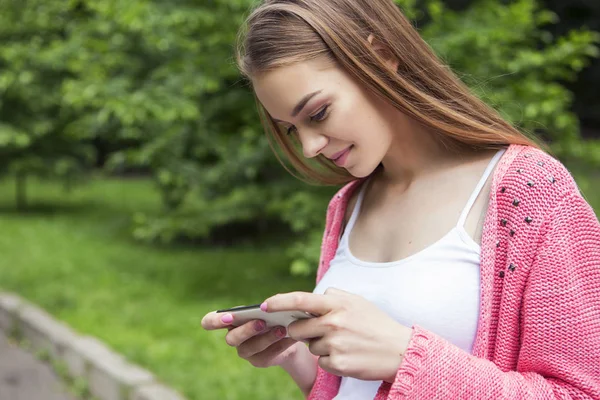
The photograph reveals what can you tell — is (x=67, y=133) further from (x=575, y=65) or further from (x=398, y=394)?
(x=398, y=394)

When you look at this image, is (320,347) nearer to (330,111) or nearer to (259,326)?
(259,326)

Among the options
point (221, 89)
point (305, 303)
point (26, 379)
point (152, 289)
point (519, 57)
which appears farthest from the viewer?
point (152, 289)

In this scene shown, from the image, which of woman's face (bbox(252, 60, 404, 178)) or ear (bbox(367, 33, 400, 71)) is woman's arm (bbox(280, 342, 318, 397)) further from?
ear (bbox(367, 33, 400, 71))

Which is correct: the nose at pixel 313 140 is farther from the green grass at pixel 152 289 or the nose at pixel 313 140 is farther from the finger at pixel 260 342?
the green grass at pixel 152 289

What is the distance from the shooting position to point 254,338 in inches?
58.1

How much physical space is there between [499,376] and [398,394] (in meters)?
0.18

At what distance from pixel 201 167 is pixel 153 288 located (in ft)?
3.86

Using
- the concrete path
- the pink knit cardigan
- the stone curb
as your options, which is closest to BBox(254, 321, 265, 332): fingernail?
the pink knit cardigan

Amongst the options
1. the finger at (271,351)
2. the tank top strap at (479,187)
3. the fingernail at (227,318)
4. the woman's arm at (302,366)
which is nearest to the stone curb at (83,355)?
the woman's arm at (302,366)

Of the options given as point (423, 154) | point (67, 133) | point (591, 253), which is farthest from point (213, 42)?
point (67, 133)

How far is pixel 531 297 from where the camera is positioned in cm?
128

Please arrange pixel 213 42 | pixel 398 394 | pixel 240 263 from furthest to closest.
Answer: pixel 240 263, pixel 213 42, pixel 398 394

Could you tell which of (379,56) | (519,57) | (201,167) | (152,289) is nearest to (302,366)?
(379,56)

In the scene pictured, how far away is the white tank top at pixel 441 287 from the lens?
1.37 meters
